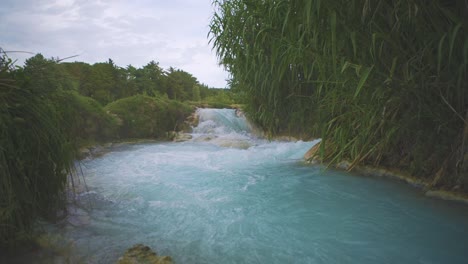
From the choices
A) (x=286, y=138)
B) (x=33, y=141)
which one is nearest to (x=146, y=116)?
(x=286, y=138)

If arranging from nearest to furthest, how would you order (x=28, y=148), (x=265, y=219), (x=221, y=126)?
(x=28, y=148), (x=265, y=219), (x=221, y=126)

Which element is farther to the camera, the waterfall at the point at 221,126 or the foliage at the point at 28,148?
the waterfall at the point at 221,126

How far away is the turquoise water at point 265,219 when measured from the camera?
1.97 metres

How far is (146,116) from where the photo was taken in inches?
384

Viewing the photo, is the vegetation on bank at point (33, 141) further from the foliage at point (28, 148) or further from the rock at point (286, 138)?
the rock at point (286, 138)

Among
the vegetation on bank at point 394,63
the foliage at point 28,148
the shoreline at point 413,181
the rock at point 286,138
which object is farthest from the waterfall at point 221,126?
the foliage at point 28,148

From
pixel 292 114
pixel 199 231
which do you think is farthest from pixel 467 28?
pixel 292 114

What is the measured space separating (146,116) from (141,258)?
28.0 feet

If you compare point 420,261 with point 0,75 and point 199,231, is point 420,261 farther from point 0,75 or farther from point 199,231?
point 0,75

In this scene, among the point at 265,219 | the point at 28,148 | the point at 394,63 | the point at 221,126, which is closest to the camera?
the point at 28,148

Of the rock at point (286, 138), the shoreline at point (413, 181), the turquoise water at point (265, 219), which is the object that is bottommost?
the turquoise water at point (265, 219)

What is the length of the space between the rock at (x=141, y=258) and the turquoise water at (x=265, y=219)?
0.19m

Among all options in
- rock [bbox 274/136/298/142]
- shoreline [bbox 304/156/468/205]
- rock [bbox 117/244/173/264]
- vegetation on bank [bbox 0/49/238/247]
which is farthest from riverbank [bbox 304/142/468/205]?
rock [bbox 274/136/298/142]

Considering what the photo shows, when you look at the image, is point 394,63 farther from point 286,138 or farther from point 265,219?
point 286,138
